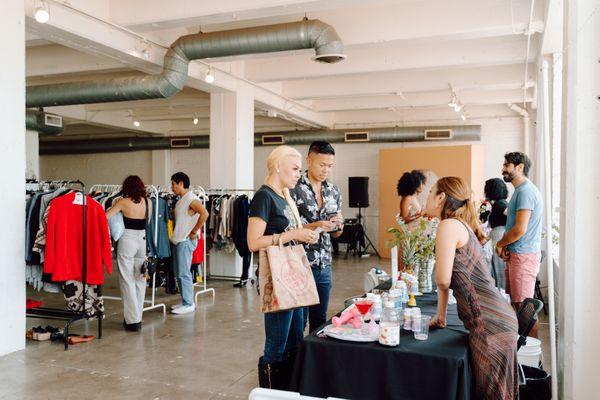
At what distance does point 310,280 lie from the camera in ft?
8.80

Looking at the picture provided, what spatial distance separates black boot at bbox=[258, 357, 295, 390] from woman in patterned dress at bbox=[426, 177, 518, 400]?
0.90 m

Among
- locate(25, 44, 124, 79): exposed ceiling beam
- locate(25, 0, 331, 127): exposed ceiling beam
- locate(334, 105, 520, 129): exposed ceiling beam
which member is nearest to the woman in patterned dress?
locate(25, 0, 331, 127): exposed ceiling beam

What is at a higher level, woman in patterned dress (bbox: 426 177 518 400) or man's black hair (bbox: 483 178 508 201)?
man's black hair (bbox: 483 178 508 201)

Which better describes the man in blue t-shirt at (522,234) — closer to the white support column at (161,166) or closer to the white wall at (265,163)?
the white wall at (265,163)

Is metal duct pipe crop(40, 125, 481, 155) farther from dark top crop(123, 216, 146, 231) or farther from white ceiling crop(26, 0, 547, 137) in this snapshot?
dark top crop(123, 216, 146, 231)

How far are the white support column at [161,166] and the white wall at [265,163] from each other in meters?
0.16

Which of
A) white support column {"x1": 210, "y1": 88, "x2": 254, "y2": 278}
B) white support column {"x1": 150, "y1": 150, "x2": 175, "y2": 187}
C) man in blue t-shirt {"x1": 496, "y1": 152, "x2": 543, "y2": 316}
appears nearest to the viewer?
man in blue t-shirt {"x1": 496, "y1": 152, "x2": 543, "y2": 316}

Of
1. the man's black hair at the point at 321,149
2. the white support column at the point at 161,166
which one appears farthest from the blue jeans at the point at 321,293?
the white support column at the point at 161,166

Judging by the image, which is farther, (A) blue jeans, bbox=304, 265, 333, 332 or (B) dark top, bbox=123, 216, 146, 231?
(B) dark top, bbox=123, 216, 146, 231

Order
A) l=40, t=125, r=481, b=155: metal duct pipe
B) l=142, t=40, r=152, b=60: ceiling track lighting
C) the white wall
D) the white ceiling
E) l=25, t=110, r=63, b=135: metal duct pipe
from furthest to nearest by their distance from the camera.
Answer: l=40, t=125, r=481, b=155: metal duct pipe, the white wall, l=25, t=110, r=63, b=135: metal duct pipe, l=142, t=40, r=152, b=60: ceiling track lighting, the white ceiling

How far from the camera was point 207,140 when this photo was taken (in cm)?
1338

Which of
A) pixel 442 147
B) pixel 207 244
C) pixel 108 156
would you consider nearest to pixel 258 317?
pixel 207 244

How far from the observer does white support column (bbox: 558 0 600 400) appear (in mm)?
2391

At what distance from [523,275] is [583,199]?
1.81 m
